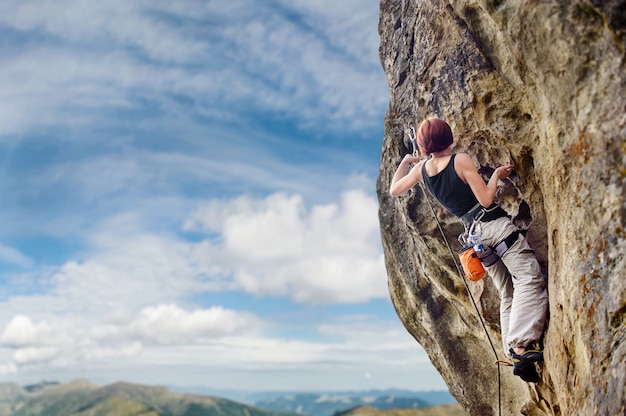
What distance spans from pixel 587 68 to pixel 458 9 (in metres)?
4.64

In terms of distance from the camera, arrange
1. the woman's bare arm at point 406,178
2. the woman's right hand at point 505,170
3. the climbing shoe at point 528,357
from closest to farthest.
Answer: the climbing shoe at point 528,357, the woman's right hand at point 505,170, the woman's bare arm at point 406,178

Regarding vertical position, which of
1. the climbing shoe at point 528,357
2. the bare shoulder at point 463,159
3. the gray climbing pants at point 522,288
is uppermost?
the bare shoulder at point 463,159

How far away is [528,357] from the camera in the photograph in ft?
37.8

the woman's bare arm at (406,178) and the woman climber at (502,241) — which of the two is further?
the woman's bare arm at (406,178)

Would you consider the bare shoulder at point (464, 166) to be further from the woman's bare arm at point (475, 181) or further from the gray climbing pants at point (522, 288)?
the gray climbing pants at point (522, 288)

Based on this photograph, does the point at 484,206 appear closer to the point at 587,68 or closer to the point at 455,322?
the point at 587,68

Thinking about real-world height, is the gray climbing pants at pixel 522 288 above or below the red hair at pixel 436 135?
Result: below

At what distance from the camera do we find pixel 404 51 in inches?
667

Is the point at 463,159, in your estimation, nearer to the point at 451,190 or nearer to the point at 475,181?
the point at 475,181

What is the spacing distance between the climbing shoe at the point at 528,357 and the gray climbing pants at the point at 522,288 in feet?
0.63

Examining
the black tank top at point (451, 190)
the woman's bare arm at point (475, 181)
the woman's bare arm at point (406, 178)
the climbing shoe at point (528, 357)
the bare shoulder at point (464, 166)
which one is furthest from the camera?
the woman's bare arm at point (406, 178)

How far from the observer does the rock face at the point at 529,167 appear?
8.58 metres

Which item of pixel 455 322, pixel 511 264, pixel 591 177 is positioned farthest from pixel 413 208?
pixel 591 177

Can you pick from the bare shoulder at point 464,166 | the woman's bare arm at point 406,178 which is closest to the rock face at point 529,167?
the bare shoulder at point 464,166
